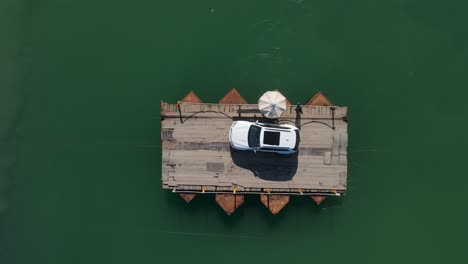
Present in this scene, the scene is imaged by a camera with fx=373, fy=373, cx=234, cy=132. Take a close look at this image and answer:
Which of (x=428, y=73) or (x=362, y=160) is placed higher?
(x=428, y=73)

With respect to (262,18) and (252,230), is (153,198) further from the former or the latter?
(262,18)

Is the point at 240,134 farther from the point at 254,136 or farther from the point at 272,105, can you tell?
the point at 272,105

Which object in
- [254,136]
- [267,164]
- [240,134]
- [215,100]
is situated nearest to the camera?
[254,136]

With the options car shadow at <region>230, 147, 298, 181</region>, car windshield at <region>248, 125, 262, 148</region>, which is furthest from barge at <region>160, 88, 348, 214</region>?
car windshield at <region>248, 125, 262, 148</region>

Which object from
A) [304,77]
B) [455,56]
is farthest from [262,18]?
[455,56]

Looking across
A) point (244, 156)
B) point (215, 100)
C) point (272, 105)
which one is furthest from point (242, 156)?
point (215, 100)

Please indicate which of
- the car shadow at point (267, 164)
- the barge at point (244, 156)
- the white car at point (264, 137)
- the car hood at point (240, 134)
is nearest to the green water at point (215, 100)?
the barge at point (244, 156)

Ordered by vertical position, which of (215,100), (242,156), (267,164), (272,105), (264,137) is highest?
(215,100)
